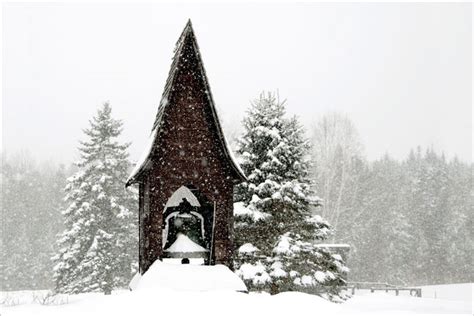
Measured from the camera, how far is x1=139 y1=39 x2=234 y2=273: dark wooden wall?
11234 mm

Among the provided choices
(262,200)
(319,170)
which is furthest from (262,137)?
(319,170)

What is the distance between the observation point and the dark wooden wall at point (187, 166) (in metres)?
11.2

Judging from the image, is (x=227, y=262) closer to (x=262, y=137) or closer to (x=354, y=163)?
(x=262, y=137)

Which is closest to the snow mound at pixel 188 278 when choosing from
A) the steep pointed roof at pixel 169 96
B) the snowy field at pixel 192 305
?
the snowy field at pixel 192 305

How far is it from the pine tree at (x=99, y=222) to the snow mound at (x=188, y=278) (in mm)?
18244

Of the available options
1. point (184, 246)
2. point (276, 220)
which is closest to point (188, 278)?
point (184, 246)

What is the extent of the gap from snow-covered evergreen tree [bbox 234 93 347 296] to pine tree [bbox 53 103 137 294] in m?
11.7

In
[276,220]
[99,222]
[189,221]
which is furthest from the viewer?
[99,222]

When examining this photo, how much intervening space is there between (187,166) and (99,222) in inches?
742

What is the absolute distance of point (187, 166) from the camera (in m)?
11.5

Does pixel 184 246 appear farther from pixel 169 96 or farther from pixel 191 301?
pixel 169 96

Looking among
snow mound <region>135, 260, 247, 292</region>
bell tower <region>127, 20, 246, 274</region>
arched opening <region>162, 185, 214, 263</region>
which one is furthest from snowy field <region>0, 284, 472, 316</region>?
arched opening <region>162, 185, 214, 263</region>

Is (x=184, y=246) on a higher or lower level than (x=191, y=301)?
higher

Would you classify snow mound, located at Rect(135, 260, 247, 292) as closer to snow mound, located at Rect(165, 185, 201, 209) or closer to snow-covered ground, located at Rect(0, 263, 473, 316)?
snow-covered ground, located at Rect(0, 263, 473, 316)
